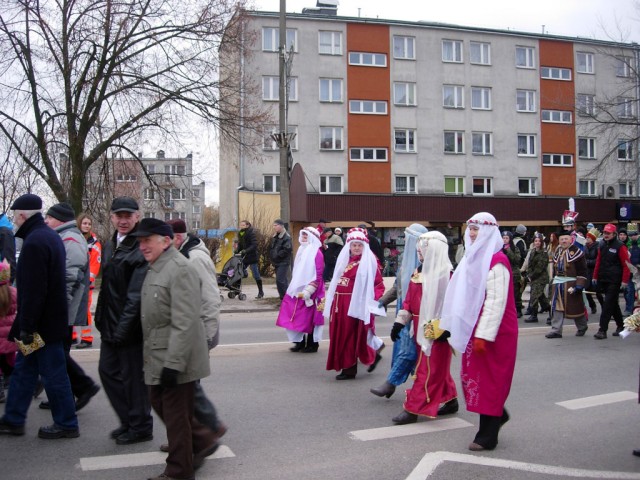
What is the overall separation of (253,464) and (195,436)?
0.52 m

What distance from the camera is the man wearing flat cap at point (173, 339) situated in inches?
170

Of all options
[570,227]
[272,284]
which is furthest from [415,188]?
[570,227]

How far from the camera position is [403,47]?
127 ft

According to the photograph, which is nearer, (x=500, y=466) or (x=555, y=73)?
(x=500, y=466)

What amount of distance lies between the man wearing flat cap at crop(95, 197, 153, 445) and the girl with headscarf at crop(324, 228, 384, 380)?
2937mm

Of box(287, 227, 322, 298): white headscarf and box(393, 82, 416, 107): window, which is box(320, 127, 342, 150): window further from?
box(287, 227, 322, 298): white headscarf

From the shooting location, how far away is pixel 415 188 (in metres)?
38.6

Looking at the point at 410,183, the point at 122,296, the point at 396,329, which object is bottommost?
the point at 396,329

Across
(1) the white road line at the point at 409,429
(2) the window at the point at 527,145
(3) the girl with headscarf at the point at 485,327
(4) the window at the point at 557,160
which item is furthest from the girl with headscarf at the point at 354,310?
(4) the window at the point at 557,160

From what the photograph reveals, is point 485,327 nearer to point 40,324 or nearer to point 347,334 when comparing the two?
point 347,334

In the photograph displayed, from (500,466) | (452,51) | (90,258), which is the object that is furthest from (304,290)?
(452,51)

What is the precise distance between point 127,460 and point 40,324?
4.42ft

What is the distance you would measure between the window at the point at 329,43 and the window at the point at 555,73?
13.6 meters

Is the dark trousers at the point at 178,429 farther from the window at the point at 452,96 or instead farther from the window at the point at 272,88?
the window at the point at 452,96
